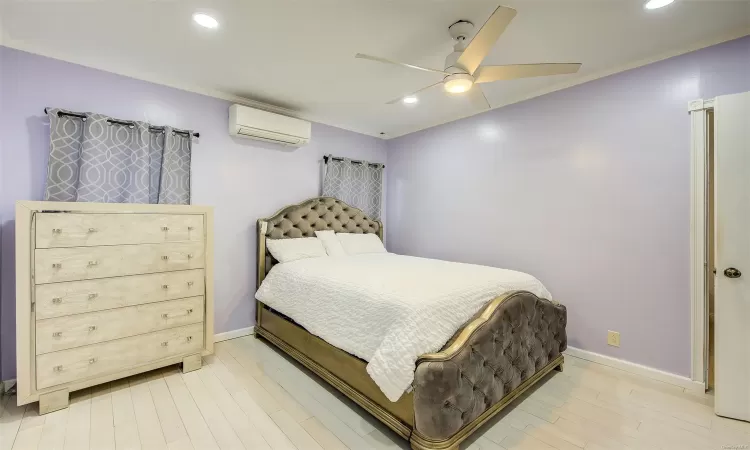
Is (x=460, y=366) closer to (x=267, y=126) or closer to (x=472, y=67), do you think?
(x=472, y=67)

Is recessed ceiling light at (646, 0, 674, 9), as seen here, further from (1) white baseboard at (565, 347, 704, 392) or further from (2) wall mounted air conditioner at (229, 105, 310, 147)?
(2) wall mounted air conditioner at (229, 105, 310, 147)

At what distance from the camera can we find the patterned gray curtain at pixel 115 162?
7.57 feet

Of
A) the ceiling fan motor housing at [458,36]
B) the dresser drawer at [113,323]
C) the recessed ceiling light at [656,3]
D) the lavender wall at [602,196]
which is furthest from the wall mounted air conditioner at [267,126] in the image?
the recessed ceiling light at [656,3]

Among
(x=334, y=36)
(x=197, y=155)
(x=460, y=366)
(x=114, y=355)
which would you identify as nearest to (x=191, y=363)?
(x=114, y=355)

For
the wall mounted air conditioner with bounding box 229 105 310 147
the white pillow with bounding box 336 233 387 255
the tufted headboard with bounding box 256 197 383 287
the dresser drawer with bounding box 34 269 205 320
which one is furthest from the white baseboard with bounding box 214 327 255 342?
the wall mounted air conditioner with bounding box 229 105 310 147

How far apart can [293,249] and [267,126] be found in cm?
126

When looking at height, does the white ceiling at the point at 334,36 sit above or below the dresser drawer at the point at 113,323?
above

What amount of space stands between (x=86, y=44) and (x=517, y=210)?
373 cm

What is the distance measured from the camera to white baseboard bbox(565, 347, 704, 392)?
2.25m

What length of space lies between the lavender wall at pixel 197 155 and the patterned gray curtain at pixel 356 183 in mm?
157

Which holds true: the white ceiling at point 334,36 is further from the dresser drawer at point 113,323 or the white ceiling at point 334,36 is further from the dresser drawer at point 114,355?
the dresser drawer at point 114,355

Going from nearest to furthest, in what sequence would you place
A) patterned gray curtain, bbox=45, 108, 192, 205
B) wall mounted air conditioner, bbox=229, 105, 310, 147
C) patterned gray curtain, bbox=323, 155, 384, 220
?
patterned gray curtain, bbox=45, 108, 192, 205 → wall mounted air conditioner, bbox=229, 105, 310, 147 → patterned gray curtain, bbox=323, 155, 384, 220

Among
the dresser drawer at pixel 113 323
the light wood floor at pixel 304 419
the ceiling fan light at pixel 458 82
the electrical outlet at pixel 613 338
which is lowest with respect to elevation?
the light wood floor at pixel 304 419

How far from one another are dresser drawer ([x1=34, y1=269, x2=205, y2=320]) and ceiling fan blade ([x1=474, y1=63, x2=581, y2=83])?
2.51 m
